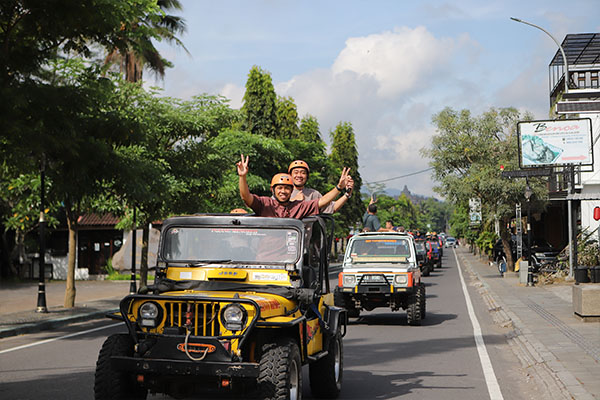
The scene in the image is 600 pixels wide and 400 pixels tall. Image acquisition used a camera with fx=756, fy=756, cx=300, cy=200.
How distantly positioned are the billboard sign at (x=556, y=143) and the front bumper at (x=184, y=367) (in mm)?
27385

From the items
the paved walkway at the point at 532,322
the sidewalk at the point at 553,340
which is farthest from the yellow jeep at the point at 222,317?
the paved walkway at the point at 532,322

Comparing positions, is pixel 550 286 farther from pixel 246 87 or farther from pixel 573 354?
pixel 246 87

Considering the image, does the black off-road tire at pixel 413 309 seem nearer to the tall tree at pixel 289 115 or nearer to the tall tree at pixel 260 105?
the tall tree at pixel 260 105

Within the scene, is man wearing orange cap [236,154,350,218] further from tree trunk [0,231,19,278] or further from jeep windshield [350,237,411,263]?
tree trunk [0,231,19,278]

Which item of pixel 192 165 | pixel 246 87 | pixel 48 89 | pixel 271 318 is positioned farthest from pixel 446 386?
pixel 246 87

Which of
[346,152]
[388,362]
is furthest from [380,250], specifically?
[346,152]

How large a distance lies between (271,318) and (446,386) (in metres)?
3.65

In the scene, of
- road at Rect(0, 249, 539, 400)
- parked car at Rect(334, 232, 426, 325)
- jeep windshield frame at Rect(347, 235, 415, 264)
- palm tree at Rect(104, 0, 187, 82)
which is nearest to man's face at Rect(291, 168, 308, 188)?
road at Rect(0, 249, 539, 400)

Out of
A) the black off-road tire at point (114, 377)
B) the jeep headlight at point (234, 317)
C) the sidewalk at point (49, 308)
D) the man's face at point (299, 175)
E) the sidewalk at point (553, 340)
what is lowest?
the sidewalk at point (49, 308)

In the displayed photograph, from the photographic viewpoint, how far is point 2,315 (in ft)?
60.8

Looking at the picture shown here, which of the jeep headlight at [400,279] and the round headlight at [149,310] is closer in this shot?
the round headlight at [149,310]

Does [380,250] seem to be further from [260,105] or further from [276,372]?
[260,105]

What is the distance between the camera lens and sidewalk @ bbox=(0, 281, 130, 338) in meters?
16.3

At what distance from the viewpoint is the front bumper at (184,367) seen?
573 cm
